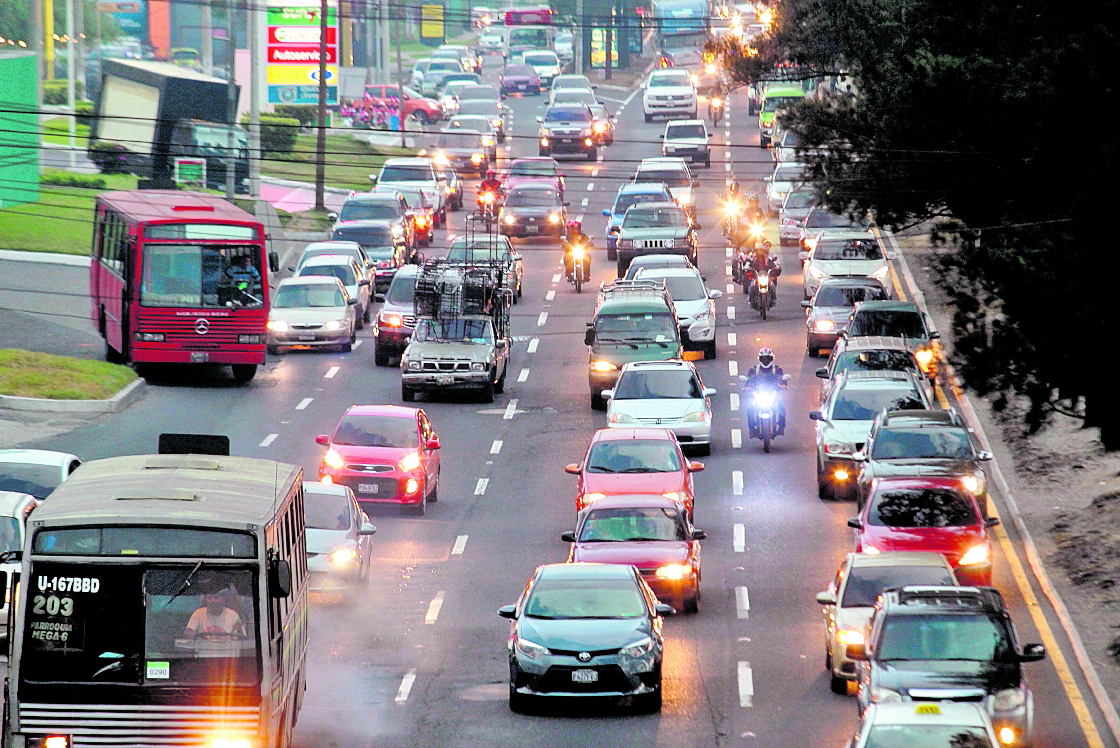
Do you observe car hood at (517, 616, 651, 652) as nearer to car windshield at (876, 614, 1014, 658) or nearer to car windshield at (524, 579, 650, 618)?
car windshield at (524, 579, 650, 618)

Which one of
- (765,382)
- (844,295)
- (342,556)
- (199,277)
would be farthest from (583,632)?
(844,295)

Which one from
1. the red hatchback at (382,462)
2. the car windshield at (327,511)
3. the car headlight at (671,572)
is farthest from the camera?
the red hatchback at (382,462)

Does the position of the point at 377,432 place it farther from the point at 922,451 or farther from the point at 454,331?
the point at 454,331

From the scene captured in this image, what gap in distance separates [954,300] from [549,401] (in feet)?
53.2

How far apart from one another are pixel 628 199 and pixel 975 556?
3195 centimetres

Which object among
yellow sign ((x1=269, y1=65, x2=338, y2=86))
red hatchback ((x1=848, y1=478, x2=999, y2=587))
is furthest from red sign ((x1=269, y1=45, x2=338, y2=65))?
red hatchback ((x1=848, y1=478, x2=999, y2=587))

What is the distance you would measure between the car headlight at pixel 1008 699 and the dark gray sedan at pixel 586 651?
3621 millimetres

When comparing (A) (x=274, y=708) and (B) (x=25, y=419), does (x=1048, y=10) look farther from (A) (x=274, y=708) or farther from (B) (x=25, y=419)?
(B) (x=25, y=419)

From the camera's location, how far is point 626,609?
20516 mm

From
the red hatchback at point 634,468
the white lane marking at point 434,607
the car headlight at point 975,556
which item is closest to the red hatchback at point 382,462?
the red hatchback at point 634,468

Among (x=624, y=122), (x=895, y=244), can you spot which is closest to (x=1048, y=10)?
(x=895, y=244)

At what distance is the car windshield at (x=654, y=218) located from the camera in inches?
2042

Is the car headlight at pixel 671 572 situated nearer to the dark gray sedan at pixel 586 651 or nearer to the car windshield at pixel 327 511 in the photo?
the dark gray sedan at pixel 586 651

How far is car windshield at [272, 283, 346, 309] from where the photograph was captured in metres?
44.1
